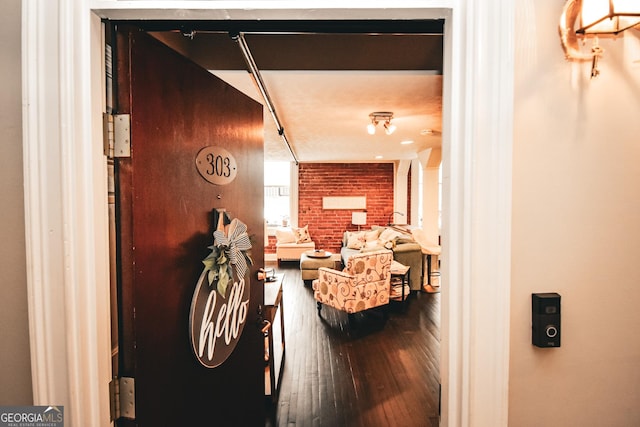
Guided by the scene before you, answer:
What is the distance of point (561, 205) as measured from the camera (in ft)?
2.76

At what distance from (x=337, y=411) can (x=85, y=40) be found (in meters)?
2.63

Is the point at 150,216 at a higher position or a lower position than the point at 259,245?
higher

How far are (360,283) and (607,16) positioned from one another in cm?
345

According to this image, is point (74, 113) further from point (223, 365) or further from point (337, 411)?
point (337, 411)

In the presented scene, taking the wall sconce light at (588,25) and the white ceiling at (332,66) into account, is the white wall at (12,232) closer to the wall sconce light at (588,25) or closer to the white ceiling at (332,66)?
the white ceiling at (332,66)

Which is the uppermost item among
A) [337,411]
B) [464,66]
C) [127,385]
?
[464,66]

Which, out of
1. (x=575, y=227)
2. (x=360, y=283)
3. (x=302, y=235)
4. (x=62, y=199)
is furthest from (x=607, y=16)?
(x=302, y=235)

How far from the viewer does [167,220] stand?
3.48ft

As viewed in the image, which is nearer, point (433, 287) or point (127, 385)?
point (127, 385)

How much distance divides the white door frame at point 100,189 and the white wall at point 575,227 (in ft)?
0.24

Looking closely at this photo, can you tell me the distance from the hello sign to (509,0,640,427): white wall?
3.25 feet

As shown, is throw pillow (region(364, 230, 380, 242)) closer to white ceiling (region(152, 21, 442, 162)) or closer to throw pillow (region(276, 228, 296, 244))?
throw pillow (region(276, 228, 296, 244))

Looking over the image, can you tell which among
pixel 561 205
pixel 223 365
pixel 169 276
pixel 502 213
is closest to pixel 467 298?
pixel 502 213

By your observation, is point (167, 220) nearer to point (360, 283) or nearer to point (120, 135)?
point (120, 135)
